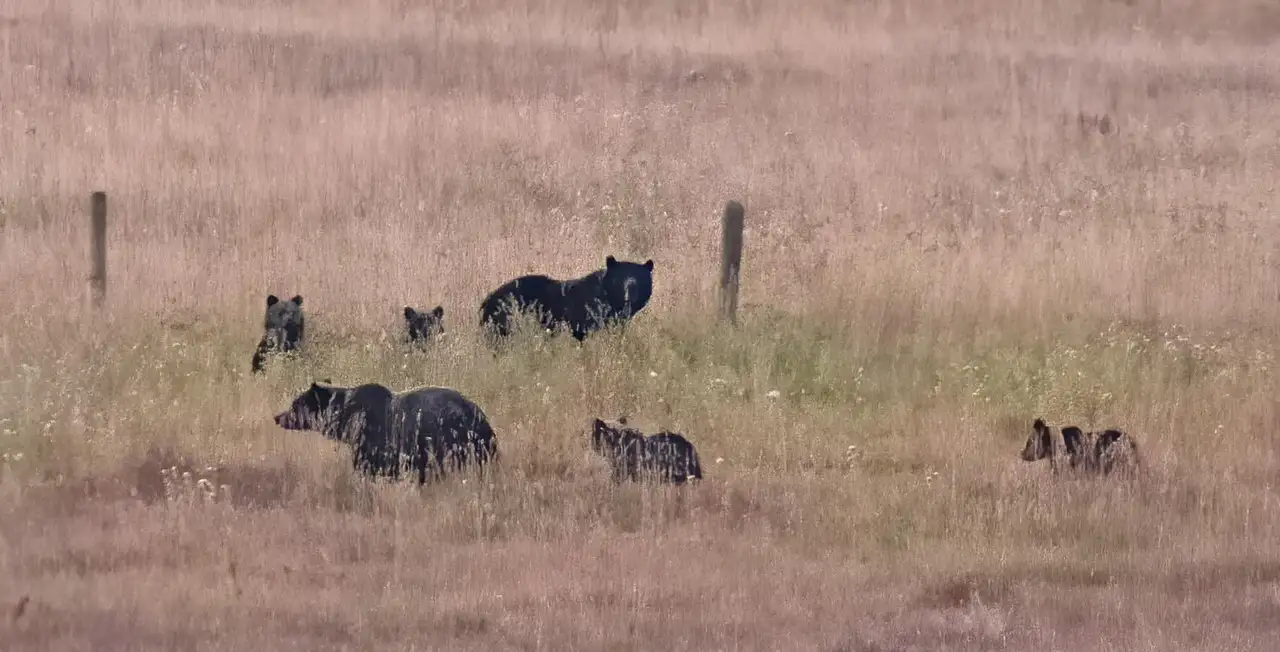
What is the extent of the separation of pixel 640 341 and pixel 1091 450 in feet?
13.0

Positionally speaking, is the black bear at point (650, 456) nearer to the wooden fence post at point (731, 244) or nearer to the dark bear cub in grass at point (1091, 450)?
the dark bear cub in grass at point (1091, 450)

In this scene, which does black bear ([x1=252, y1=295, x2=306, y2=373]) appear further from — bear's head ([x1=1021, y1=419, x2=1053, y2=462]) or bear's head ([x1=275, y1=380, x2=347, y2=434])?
bear's head ([x1=1021, y1=419, x2=1053, y2=462])

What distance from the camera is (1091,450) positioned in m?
8.89

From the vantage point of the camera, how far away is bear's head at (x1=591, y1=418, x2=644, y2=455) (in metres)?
8.63

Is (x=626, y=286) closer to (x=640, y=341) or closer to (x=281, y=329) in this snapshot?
(x=640, y=341)

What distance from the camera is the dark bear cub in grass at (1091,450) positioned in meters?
8.86

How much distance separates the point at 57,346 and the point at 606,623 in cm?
607

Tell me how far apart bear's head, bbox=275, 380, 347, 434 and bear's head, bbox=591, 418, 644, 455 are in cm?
143

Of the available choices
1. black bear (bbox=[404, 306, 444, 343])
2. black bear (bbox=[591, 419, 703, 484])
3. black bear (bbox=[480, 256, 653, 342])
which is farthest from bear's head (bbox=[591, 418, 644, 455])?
black bear (bbox=[480, 256, 653, 342])

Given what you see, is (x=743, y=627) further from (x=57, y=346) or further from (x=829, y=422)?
(x=57, y=346)

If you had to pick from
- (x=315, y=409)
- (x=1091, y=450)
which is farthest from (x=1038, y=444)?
(x=315, y=409)

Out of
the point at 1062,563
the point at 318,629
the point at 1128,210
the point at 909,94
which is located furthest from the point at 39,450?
the point at 909,94

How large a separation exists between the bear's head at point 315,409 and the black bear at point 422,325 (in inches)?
90.5

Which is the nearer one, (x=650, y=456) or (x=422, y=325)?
(x=650, y=456)
